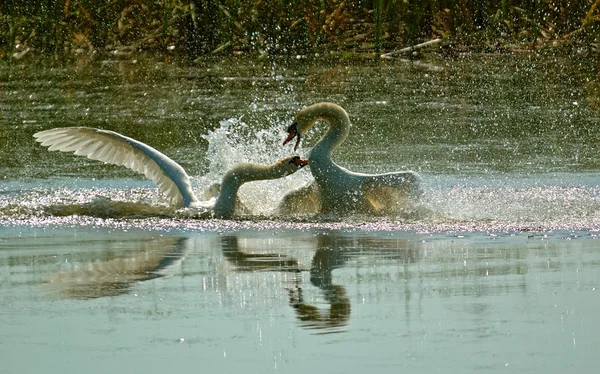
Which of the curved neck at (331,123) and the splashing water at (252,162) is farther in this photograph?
the splashing water at (252,162)

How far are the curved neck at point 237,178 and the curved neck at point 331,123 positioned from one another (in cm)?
33

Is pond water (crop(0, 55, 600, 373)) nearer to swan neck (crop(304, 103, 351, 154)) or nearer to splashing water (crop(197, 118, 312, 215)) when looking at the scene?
splashing water (crop(197, 118, 312, 215))

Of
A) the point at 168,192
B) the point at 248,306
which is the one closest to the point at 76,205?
the point at 168,192

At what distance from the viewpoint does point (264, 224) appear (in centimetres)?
938

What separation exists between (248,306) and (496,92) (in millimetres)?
10665

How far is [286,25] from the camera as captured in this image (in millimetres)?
20016

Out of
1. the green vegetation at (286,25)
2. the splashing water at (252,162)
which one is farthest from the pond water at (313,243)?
the green vegetation at (286,25)

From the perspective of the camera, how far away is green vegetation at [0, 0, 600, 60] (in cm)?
1977

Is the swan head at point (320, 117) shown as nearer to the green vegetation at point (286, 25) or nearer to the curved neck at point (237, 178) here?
the curved neck at point (237, 178)

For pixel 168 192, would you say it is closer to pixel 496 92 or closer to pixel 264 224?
pixel 264 224

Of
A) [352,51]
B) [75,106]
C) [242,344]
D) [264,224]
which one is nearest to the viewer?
[242,344]

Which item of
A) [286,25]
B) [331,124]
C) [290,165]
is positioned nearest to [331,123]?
[331,124]

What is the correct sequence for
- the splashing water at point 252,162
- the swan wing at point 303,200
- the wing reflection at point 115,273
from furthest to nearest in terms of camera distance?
the splashing water at point 252,162
the swan wing at point 303,200
the wing reflection at point 115,273

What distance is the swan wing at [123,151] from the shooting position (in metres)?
10.6
